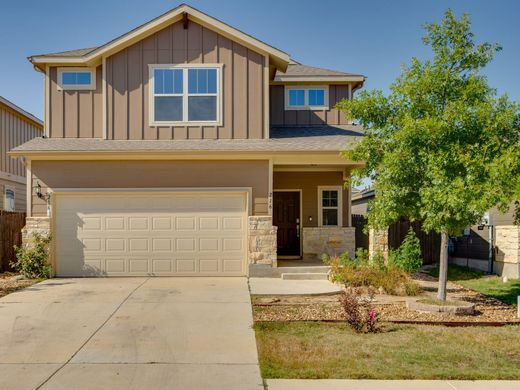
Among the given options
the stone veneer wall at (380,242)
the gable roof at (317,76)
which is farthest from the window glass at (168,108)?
the stone veneer wall at (380,242)

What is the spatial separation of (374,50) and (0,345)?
12.4 m

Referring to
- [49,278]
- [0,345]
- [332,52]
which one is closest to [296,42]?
[332,52]

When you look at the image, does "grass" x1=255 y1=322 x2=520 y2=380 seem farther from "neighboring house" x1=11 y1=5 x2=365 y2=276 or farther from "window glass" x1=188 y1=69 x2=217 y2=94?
"window glass" x1=188 y1=69 x2=217 y2=94

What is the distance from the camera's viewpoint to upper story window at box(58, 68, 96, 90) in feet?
46.7

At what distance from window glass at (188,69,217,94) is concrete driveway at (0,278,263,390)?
543 cm

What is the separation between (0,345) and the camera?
6.92 m

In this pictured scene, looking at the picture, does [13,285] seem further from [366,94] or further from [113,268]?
[366,94]

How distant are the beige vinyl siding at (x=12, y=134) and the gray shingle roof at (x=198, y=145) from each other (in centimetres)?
655

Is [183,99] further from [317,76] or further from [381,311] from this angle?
[381,311]

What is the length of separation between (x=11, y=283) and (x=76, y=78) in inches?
233

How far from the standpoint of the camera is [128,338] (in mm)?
7234

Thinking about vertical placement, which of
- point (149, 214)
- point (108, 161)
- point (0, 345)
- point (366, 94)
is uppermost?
point (366, 94)

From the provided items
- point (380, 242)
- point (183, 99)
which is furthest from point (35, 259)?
point (380, 242)

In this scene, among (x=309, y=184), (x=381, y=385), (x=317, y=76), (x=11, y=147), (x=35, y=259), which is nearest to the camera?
(x=381, y=385)
